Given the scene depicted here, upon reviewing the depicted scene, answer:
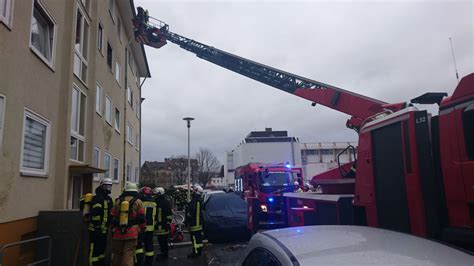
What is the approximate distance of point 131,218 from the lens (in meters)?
7.61

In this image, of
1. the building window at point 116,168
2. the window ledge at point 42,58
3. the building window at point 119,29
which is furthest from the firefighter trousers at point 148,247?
the building window at point 119,29

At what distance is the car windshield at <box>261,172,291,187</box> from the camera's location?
15180 millimetres

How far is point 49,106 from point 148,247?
12.5 feet

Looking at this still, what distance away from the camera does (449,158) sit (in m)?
4.11

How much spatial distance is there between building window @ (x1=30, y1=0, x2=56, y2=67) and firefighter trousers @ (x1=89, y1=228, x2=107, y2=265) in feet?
12.6

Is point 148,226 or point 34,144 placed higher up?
point 34,144

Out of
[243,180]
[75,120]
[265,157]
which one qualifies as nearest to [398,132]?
[75,120]

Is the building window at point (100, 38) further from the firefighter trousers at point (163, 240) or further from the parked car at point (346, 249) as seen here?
the parked car at point (346, 249)

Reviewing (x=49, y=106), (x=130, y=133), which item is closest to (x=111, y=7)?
(x=130, y=133)

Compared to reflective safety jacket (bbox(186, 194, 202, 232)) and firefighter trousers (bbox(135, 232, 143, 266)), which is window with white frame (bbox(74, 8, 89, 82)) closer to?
reflective safety jacket (bbox(186, 194, 202, 232))

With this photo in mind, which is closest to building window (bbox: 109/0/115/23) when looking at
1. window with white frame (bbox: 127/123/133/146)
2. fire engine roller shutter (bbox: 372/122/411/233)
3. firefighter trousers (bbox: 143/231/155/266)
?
window with white frame (bbox: 127/123/133/146)

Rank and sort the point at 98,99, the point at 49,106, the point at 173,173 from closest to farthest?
the point at 49,106, the point at 98,99, the point at 173,173

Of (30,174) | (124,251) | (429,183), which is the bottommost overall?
(124,251)

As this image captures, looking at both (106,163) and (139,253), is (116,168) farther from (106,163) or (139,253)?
(139,253)
